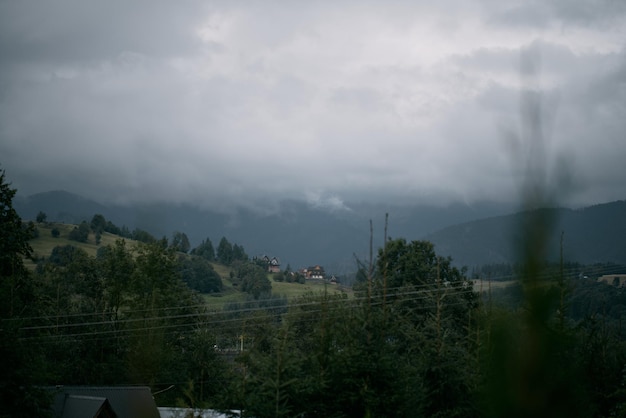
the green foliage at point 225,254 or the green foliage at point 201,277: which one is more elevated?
the green foliage at point 225,254

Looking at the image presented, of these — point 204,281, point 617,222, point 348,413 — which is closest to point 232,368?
point 348,413

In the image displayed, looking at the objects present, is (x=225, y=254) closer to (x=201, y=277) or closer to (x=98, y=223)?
(x=98, y=223)

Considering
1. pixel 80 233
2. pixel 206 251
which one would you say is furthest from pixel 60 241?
pixel 206 251

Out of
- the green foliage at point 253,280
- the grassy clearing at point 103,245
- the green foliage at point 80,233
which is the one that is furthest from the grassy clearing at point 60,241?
the green foliage at point 253,280

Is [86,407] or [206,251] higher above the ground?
[206,251]

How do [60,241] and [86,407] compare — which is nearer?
[86,407]

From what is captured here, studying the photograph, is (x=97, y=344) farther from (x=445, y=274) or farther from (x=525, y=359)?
(x=525, y=359)

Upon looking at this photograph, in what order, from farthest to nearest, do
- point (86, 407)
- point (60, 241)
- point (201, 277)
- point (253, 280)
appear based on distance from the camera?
point (253, 280) < point (60, 241) < point (201, 277) < point (86, 407)

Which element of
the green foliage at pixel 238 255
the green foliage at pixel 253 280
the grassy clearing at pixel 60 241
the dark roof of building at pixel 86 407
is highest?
the grassy clearing at pixel 60 241

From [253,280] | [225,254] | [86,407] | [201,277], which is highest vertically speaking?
[225,254]

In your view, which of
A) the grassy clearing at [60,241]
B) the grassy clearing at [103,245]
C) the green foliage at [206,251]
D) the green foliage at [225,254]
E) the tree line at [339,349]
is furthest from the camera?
the green foliage at [206,251]

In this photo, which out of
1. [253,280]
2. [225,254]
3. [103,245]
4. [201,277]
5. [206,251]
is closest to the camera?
[201,277]

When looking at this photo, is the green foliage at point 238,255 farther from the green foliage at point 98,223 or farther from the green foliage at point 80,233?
the green foliage at point 80,233

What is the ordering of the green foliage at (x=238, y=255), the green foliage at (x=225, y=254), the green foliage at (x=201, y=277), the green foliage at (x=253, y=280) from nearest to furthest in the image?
the green foliage at (x=253, y=280), the green foliage at (x=201, y=277), the green foliage at (x=225, y=254), the green foliage at (x=238, y=255)
